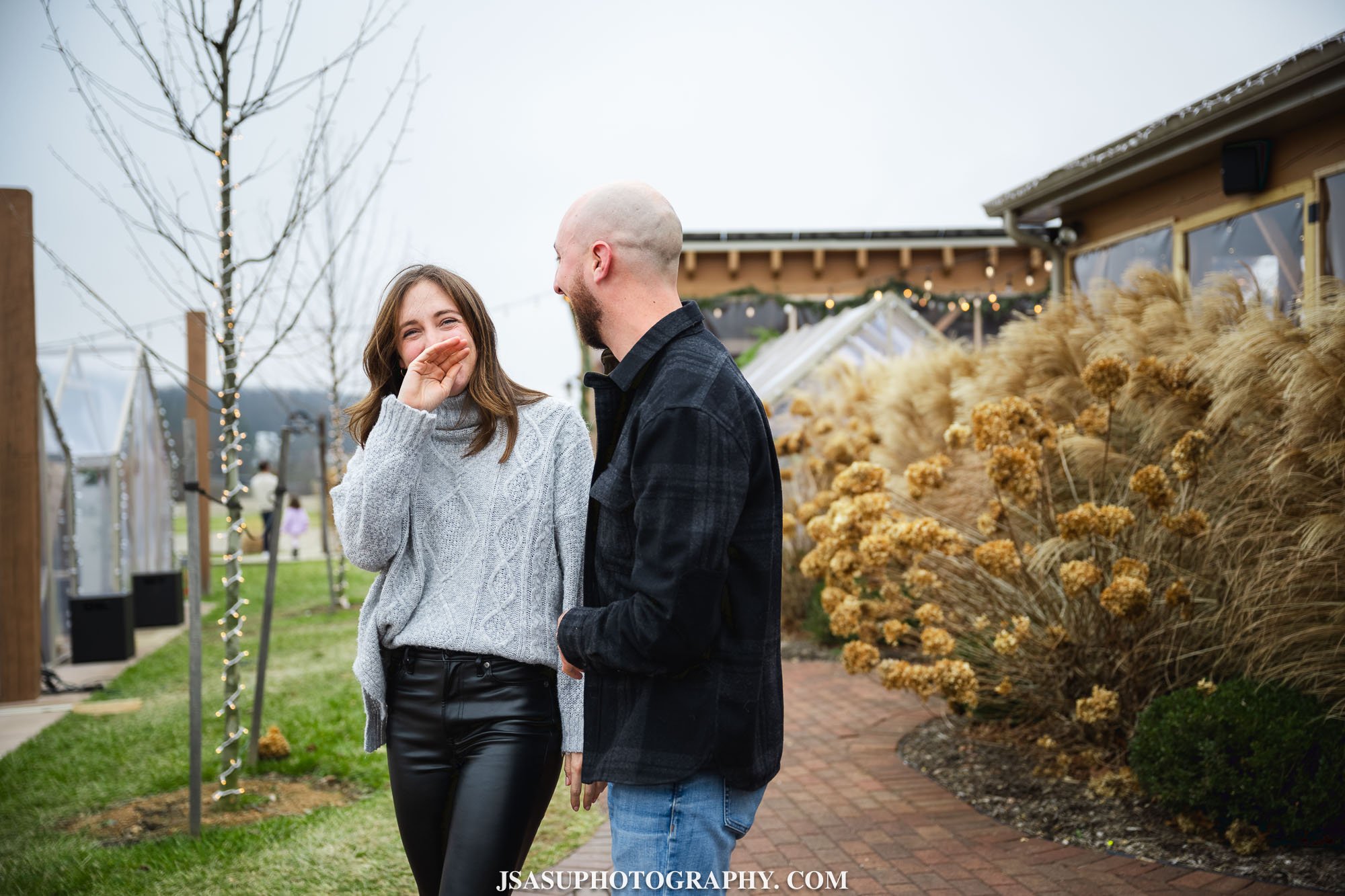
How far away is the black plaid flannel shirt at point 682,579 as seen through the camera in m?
1.56

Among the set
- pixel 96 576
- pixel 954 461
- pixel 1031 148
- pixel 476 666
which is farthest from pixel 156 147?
pixel 1031 148

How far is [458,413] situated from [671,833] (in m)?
1.12

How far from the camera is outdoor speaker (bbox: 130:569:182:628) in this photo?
11.1m

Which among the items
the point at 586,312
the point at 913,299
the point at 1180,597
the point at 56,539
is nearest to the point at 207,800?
the point at 586,312

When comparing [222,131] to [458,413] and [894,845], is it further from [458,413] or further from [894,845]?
[894,845]

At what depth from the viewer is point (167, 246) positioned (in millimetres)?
6211

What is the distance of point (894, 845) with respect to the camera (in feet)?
13.6

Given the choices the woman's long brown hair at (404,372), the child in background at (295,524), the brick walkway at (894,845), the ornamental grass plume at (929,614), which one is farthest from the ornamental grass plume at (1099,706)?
the child in background at (295,524)

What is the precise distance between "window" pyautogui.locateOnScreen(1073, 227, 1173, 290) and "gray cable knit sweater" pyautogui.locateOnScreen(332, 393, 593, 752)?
22.8 feet

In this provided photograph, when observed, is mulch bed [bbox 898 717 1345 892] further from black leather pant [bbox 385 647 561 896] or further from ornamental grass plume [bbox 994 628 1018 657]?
black leather pant [bbox 385 647 561 896]

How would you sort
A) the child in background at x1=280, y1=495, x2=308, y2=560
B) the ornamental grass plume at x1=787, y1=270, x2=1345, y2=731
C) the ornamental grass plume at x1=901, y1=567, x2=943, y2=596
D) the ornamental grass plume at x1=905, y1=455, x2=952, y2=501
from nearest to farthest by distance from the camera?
1. the ornamental grass plume at x1=787, y1=270, x2=1345, y2=731
2. the ornamental grass plume at x1=901, y1=567, x2=943, y2=596
3. the ornamental grass plume at x1=905, y1=455, x2=952, y2=501
4. the child in background at x1=280, y1=495, x2=308, y2=560

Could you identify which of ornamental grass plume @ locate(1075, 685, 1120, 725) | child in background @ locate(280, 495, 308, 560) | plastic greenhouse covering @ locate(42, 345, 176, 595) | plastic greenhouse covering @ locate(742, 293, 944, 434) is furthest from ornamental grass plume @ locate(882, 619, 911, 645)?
child in background @ locate(280, 495, 308, 560)

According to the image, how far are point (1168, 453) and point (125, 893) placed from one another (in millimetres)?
4983

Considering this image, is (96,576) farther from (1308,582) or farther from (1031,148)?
Result: (1031,148)
